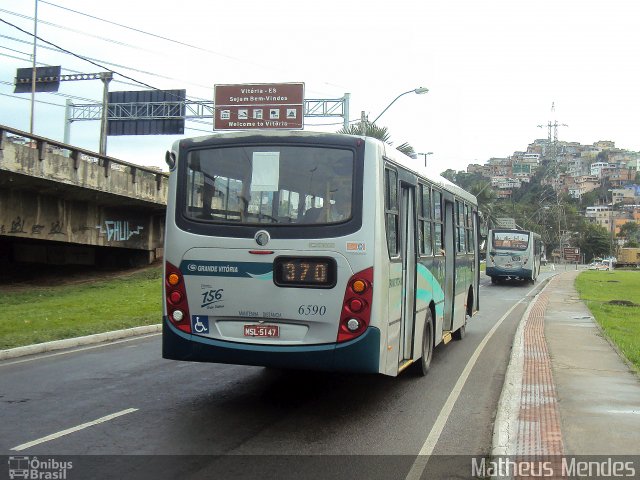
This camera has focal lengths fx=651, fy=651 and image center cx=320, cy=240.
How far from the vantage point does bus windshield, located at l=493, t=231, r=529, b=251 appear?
3719cm

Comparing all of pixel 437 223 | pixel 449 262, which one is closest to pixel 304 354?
pixel 437 223

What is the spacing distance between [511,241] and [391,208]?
3188cm

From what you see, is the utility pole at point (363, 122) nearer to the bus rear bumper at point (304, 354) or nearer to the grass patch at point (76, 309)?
the grass patch at point (76, 309)

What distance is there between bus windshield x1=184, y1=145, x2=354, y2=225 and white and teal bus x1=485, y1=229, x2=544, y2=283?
105 feet

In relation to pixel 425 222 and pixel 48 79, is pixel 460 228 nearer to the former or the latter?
pixel 425 222

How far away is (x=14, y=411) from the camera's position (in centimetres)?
680

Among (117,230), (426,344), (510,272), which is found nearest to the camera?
(426,344)

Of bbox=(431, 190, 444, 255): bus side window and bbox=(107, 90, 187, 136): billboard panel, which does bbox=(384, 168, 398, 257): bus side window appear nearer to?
bbox=(431, 190, 444, 255): bus side window

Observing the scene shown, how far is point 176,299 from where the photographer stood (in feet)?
22.9

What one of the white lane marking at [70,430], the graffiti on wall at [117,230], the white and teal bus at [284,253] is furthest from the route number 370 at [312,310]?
the graffiti on wall at [117,230]

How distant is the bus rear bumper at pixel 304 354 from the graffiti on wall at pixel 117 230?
60.7 feet

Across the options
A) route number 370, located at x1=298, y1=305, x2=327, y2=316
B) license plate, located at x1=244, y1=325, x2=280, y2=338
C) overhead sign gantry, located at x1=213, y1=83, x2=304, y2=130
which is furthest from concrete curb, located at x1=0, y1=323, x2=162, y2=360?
overhead sign gantry, located at x1=213, y1=83, x2=304, y2=130

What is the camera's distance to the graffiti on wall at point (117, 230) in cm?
2444

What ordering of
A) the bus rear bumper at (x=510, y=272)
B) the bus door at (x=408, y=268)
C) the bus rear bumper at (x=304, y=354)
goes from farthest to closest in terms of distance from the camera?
the bus rear bumper at (x=510, y=272)
the bus door at (x=408, y=268)
the bus rear bumper at (x=304, y=354)
